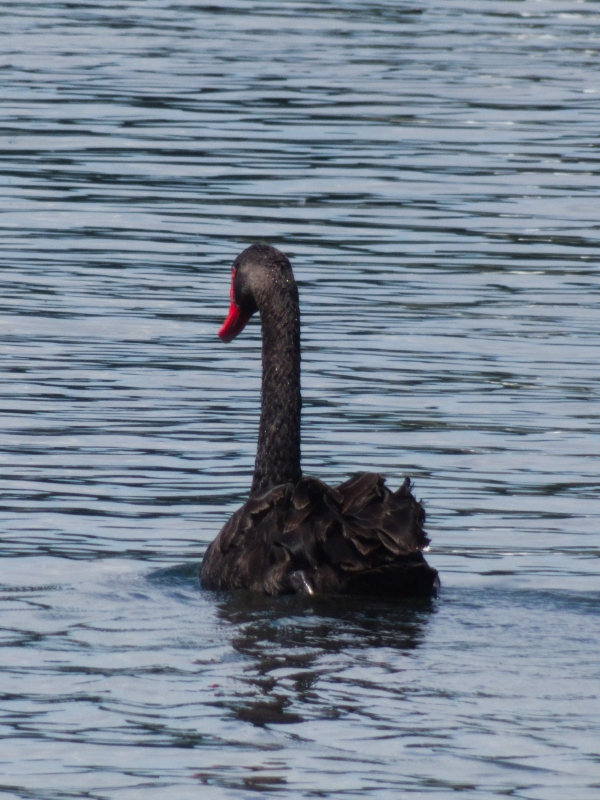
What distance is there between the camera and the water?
256 inches

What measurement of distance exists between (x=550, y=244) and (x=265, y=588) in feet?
33.8

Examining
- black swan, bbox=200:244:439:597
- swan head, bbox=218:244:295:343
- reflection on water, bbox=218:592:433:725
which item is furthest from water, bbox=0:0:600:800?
swan head, bbox=218:244:295:343

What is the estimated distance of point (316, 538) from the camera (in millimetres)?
8023

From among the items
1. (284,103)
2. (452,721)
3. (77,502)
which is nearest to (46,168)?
(284,103)

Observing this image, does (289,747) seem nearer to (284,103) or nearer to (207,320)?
(207,320)

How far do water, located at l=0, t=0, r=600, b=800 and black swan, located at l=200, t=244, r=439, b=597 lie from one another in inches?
5.1

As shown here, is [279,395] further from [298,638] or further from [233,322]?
[298,638]

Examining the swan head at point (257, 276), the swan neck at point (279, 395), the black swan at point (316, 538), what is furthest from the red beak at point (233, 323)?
the black swan at point (316, 538)

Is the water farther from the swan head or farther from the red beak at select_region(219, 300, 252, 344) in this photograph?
the swan head

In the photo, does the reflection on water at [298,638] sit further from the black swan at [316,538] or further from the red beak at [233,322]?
the red beak at [233,322]

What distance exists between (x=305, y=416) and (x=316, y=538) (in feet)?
14.1

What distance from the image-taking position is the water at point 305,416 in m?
6.49

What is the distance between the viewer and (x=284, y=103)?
86.8ft

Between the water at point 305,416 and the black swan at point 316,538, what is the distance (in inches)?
5.1
